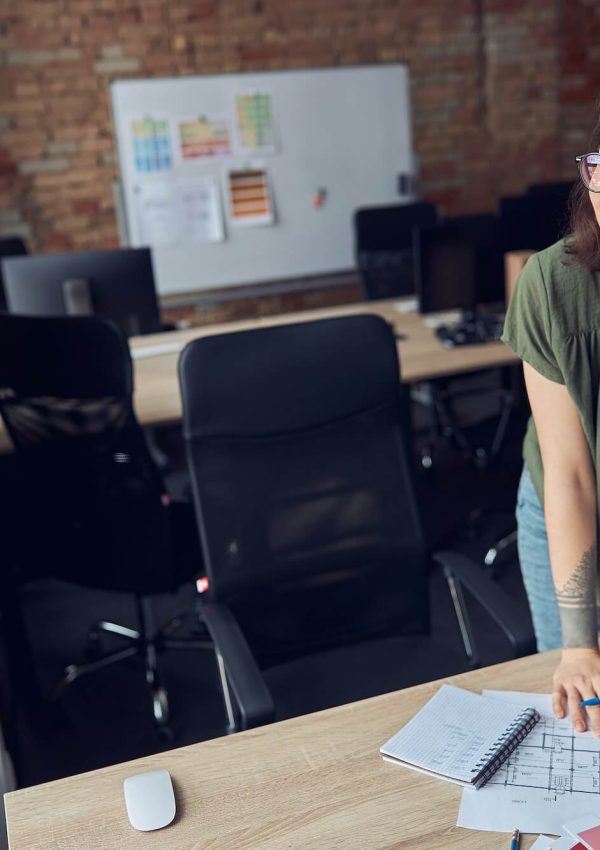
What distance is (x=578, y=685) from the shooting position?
4.19 ft

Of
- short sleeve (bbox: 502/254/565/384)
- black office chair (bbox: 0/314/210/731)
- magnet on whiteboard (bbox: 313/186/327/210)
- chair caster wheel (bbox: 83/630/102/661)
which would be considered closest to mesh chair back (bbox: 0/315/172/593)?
black office chair (bbox: 0/314/210/731)

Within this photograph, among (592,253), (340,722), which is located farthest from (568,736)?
(592,253)

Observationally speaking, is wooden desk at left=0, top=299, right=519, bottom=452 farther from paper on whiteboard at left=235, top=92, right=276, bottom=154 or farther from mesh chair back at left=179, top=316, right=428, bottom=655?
paper on whiteboard at left=235, top=92, right=276, bottom=154

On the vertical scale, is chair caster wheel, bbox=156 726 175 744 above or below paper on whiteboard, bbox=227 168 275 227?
below

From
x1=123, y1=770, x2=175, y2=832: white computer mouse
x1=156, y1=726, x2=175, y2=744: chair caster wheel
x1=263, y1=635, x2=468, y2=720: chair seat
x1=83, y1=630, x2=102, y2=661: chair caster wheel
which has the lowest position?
x1=156, y1=726, x2=175, y2=744: chair caster wheel

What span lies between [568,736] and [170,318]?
14.6 feet

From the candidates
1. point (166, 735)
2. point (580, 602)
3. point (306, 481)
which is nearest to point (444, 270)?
point (306, 481)

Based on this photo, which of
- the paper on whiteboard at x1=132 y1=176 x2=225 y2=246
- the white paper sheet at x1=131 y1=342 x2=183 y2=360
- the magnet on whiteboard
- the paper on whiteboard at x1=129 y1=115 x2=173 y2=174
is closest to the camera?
the white paper sheet at x1=131 y1=342 x2=183 y2=360

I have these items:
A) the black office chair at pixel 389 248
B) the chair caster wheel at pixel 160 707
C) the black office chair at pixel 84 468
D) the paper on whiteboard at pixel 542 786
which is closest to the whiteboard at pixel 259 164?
the black office chair at pixel 389 248

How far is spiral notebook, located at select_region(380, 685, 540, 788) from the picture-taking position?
1155 millimetres

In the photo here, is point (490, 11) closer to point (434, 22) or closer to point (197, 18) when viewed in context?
point (434, 22)

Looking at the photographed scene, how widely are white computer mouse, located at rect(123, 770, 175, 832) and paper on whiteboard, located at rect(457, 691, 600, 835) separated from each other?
0.33 meters

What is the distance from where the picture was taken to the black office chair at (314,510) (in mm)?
1853

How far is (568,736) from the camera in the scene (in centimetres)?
121
